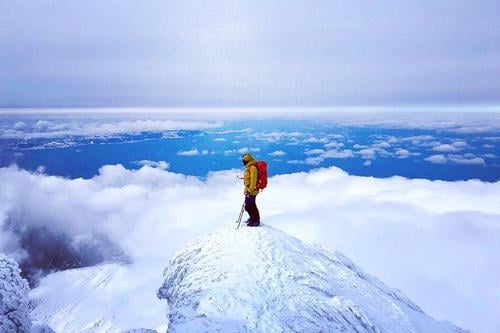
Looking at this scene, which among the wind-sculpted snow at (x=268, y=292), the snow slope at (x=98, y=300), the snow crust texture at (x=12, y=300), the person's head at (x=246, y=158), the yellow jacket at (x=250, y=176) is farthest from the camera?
the snow slope at (x=98, y=300)

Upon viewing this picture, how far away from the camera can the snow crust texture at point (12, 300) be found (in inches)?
456

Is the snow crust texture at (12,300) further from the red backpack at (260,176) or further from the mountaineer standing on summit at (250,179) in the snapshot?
the red backpack at (260,176)

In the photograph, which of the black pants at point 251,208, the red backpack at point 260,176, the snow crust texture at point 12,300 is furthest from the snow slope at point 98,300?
the red backpack at point 260,176

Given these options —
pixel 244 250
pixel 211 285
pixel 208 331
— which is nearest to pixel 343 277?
pixel 244 250

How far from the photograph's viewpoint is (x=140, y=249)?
196m

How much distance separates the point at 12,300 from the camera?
1204 centimetres

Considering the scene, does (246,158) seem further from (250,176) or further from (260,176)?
(260,176)

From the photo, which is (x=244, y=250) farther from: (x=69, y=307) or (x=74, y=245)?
(x=74, y=245)

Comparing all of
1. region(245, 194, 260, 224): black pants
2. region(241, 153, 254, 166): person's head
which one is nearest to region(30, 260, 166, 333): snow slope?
region(245, 194, 260, 224): black pants

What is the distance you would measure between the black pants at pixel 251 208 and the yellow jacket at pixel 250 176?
0.29m

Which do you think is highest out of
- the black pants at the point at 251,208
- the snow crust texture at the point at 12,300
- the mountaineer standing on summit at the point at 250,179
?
the mountaineer standing on summit at the point at 250,179

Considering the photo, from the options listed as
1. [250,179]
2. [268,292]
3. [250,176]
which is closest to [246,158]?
[250,176]

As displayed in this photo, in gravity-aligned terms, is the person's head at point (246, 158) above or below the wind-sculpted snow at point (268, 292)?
above

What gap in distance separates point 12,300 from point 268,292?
8.67 m
